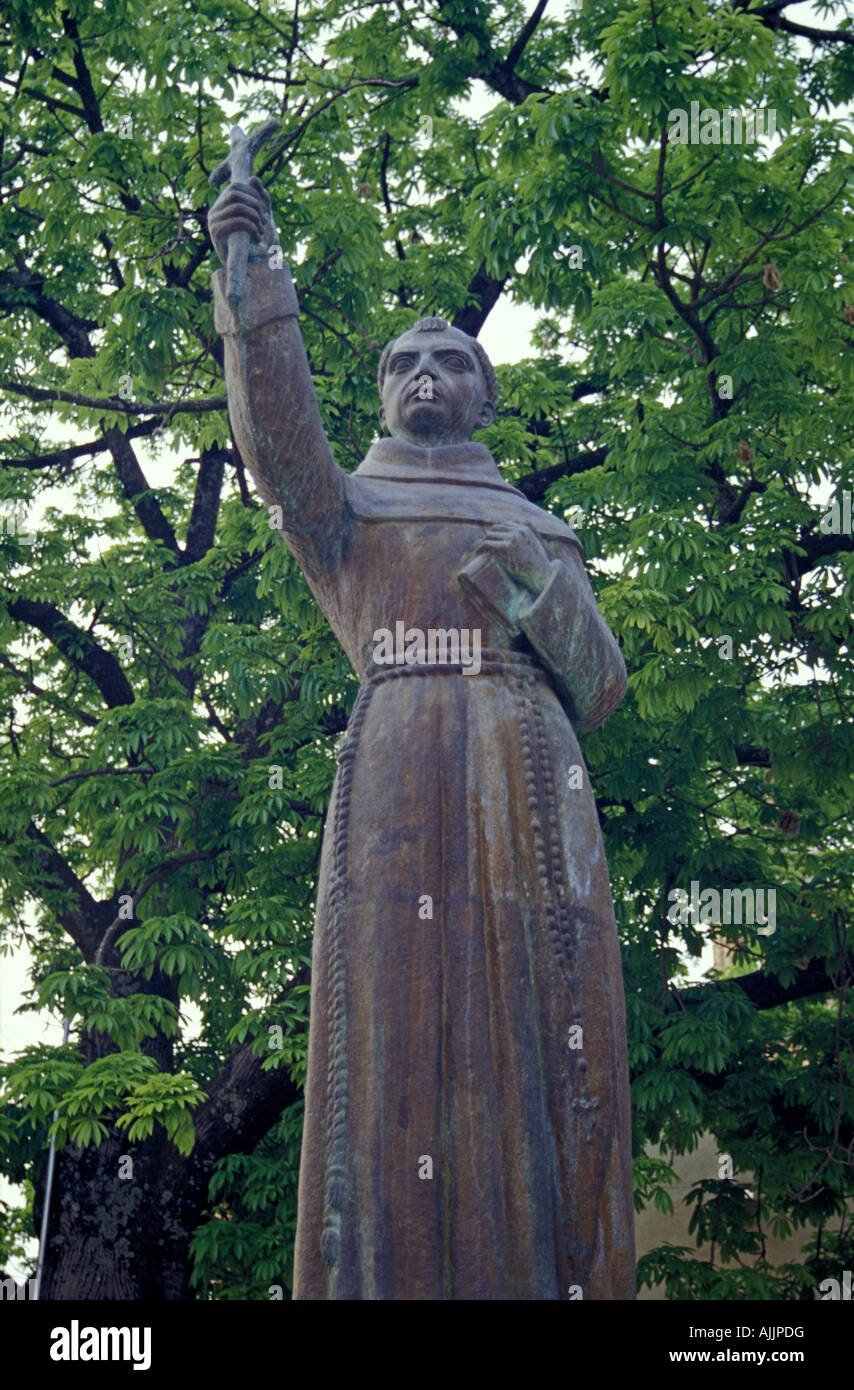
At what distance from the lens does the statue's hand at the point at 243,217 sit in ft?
16.2

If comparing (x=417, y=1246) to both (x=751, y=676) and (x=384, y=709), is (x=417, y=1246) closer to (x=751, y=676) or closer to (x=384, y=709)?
(x=384, y=709)

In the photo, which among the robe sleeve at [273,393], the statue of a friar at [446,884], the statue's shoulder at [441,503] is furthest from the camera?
the statue's shoulder at [441,503]

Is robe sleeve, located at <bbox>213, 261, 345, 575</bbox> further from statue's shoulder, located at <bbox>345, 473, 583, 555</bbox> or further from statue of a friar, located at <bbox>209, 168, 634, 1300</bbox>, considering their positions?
statue's shoulder, located at <bbox>345, 473, 583, 555</bbox>

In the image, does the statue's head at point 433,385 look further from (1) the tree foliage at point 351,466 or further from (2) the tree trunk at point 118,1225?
(2) the tree trunk at point 118,1225

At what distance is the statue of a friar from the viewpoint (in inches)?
180

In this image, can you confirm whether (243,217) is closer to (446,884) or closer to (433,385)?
(433,385)

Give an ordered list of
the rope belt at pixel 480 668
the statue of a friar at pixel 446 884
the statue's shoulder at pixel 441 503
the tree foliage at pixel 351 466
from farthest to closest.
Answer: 1. the tree foliage at pixel 351 466
2. the statue's shoulder at pixel 441 503
3. the rope belt at pixel 480 668
4. the statue of a friar at pixel 446 884

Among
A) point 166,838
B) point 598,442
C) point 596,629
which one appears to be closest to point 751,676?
point 598,442

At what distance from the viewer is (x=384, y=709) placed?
5172mm

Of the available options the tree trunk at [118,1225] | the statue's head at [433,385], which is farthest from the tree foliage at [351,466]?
the statue's head at [433,385]

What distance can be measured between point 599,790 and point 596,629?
687 cm

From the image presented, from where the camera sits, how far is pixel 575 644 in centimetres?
530

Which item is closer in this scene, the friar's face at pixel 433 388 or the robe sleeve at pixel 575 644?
the robe sleeve at pixel 575 644

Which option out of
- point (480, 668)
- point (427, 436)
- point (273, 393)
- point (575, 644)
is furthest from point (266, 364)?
point (575, 644)
